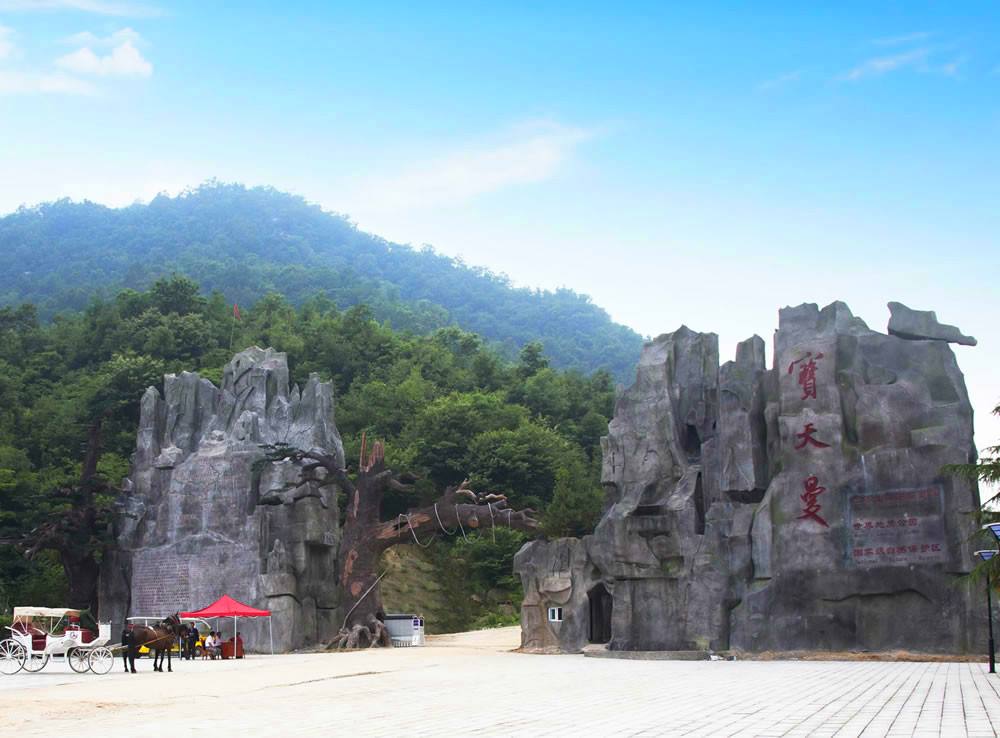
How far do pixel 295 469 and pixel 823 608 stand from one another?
14338mm

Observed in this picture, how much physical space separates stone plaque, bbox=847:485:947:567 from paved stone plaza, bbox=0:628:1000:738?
2.22 meters

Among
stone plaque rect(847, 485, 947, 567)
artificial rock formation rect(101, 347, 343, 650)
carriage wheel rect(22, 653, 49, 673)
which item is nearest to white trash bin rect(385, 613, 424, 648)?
artificial rock formation rect(101, 347, 343, 650)

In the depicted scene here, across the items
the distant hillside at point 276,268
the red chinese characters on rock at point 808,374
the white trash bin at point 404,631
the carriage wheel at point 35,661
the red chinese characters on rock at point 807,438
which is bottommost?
the white trash bin at point 404,631

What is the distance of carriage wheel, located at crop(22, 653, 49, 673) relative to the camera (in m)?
20.4

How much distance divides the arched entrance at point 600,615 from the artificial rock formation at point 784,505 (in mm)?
496

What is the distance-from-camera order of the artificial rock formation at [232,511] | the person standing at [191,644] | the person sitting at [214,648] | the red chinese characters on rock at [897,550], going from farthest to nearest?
1. the artificial rock formation at [232,511]
2. the person sitting at [214,648]
3. the person standing at [191,644]
4. the red chinese characters on rock at [897,550]

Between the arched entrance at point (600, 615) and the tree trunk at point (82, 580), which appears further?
the tree trunk at point (82, 580)

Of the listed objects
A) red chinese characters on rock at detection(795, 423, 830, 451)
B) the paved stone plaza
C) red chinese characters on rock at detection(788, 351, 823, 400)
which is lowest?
the paved stone plaza

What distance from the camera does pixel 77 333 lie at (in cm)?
5653

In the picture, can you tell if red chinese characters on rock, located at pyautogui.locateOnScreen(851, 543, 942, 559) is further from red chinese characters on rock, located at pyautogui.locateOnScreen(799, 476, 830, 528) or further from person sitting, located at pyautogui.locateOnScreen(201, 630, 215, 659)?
person sitting, located at pyautogui.locateOnScreen(201, 630, 215, 659)

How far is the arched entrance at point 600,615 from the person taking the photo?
1069 inches

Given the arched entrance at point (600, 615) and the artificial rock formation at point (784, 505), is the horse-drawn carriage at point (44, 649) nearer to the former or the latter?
the artificial rock formation at point (784, 505)

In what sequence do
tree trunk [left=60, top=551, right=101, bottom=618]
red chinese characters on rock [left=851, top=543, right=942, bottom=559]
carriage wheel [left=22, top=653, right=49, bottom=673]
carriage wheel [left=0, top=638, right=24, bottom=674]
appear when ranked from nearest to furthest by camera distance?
red chinese characters on rock [left=851, top=543, right=942, bottom=559] → carriage wheel [left=22, top=653, right=49, bottom=673] → carriage wheel [left=0, top=638, right=24, bottom=674] → tree trunk [left=60, top=551, right=101, bottom=618]

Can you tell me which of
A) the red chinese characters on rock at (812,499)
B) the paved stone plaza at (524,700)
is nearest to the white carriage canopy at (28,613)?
the paved stone plaza at (524,700)
